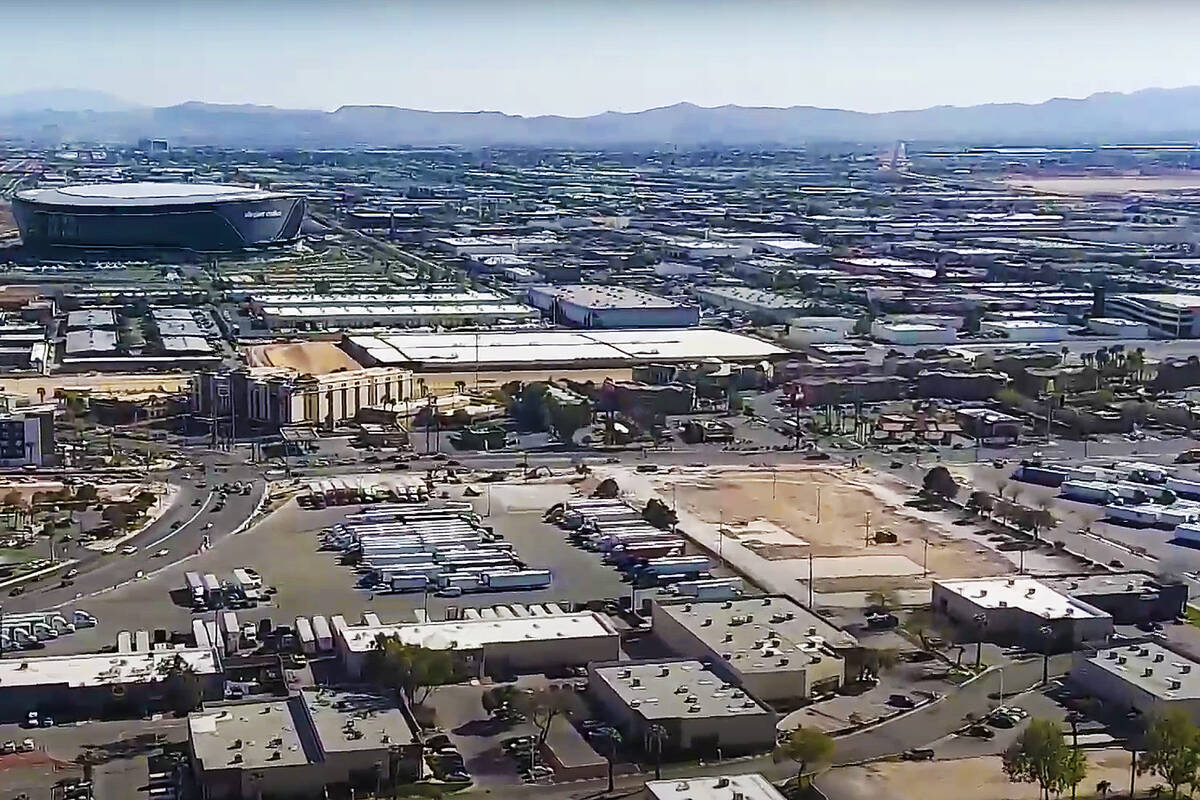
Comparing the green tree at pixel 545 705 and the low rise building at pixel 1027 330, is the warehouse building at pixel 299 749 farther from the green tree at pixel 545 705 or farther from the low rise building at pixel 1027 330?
the low rise building at pixel 1027 330

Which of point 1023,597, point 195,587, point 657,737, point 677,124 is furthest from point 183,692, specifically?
point 677,124

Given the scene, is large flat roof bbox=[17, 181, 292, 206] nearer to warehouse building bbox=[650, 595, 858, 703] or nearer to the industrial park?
the industrial park

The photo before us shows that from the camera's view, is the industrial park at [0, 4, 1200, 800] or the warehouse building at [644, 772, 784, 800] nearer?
the warehouse building at [644, 772, 784, 800]

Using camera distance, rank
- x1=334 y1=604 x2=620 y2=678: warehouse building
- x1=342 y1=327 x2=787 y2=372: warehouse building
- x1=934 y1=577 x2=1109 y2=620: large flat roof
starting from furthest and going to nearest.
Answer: x1=342 y1=327 x2=787 y2=372: warehouse building → x1=934 y1=577 x2=1109 y2=620: large flat roof → x1=334 y1=604 x2=620 y2=678: warehouse building

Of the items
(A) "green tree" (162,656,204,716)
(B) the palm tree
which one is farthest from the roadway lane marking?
(B) the palm tree

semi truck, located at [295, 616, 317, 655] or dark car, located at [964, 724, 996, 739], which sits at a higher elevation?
dark car, located at [964, 724, 996, 739]

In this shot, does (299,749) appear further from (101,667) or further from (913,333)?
(913,333)
